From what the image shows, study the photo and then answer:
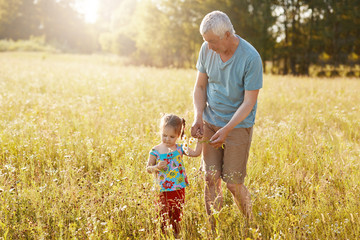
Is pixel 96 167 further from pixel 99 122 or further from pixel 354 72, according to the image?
pixel 354 72

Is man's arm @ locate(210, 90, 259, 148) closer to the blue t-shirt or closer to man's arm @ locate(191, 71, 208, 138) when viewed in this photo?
the blue t-shirt

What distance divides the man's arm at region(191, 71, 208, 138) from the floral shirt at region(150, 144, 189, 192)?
347 millimetres

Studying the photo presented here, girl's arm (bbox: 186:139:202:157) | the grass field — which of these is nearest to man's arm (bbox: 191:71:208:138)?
girl's arm (bbox: 186:139:202:157)

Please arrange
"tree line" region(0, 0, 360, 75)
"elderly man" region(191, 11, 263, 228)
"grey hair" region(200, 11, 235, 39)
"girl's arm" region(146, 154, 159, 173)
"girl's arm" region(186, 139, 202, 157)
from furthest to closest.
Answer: "tree line" region(0, 0, 360, 75)
"girl's arm" region(186, 139, 202, 157)
"girl's arm" region(146, 154, 159, 173)
"elderly man" region(191, 11, 263, 228)
"grey hair" region(200, 11, 235, 39)

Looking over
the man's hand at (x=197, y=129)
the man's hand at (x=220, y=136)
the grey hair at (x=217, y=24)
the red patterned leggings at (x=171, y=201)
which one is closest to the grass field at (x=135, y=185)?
the red patterned leggings at (x=171, y=201)

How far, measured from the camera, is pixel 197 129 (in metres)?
3.43

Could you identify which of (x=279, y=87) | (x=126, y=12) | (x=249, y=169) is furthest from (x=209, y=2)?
(x=126, y=12)

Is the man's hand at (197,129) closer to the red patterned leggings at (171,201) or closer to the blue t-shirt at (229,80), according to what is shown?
→ the blue t-shirt at (229,80)

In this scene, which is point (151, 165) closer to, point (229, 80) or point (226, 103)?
point (226, 103)

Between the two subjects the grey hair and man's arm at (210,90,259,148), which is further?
man's arm at (210,90,259,148)

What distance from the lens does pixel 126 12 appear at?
53438 mm

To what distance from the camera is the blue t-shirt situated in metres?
3.04

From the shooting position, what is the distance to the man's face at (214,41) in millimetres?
2889

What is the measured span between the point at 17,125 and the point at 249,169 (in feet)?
14.6
